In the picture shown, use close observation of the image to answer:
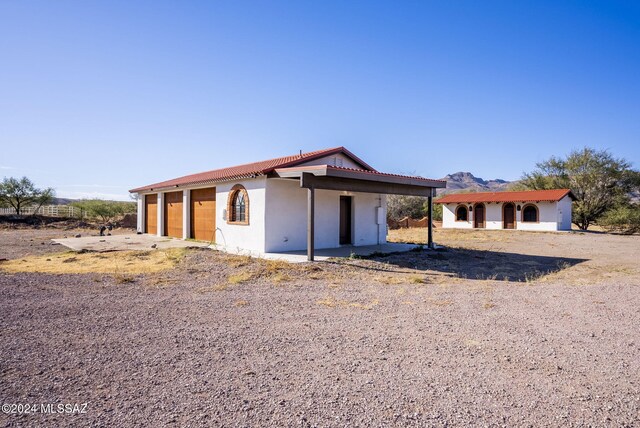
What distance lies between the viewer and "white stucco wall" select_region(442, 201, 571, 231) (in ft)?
97.3

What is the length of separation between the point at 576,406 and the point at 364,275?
668 cm

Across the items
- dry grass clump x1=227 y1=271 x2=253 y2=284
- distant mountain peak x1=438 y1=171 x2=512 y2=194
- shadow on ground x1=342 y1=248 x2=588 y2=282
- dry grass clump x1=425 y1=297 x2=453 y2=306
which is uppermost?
distant mountain peak x1=438 y1=171 x2=512 y2=194

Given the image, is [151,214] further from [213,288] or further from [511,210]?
[511,210]

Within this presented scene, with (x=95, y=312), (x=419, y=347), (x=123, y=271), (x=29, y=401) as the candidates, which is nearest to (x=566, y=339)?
(x=419, y=347)

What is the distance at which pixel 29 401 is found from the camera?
3043 mm

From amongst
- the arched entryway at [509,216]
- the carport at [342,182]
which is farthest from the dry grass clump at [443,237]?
the arched entryway at [509,216]

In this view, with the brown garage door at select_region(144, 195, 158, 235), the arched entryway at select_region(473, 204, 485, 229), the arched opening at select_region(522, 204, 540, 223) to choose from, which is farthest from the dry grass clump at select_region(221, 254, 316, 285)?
the arched entryway at select_region(473, 204, 485, 229)

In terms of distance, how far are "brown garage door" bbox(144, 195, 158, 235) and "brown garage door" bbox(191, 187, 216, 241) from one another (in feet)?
16.9

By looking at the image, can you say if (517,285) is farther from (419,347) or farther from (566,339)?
(419,347)

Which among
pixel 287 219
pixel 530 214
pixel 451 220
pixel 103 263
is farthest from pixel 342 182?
pixel 451 220

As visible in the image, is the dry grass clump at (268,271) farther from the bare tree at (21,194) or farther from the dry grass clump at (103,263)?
the bare tree at (21,194)

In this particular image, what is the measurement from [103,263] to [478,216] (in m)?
30.7

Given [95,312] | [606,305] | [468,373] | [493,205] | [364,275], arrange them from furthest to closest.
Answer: [493,205] → [364,275] → [606,305] → [95,312] → [468,373]

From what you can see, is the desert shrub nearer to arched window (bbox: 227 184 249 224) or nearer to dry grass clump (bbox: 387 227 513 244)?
dry grass clump (bbox: 387 227 513 244)
